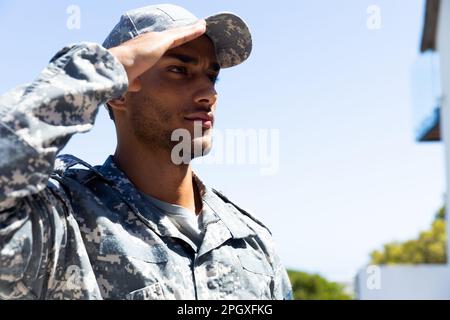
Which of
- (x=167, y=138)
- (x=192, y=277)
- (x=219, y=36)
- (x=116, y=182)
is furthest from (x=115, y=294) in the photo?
(x=219, y=36)

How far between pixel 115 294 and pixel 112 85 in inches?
24.7

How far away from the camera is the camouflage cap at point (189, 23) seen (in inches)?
94.1

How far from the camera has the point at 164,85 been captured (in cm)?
232

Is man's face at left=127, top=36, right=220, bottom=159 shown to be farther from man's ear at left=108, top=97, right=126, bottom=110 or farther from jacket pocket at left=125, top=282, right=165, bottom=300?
jacket pocket at left=125, top=282, right=165, bottom=300

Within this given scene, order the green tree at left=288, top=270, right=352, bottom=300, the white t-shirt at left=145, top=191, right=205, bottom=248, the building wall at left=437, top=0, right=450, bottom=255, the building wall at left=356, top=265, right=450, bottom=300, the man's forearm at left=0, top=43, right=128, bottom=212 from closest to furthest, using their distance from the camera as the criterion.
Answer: the man's forearm at left=0, top=43, right=128, bottom=212 → the white t-shirt at left=145, top=191, right=205, bottom=248 → the building wall at left=356, top=265, right=450, bottom=300 → the building wall at left=437, top=0, right=450, bottom=255 → the green tree at left=288, top=270, right=352, bottom=300

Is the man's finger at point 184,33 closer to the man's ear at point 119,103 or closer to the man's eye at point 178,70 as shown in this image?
the man's eye at point 178,70

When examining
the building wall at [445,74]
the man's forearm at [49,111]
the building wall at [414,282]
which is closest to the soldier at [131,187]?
the man's forearm at [49,111]

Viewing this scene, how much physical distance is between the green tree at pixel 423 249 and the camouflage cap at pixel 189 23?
91.6 ft

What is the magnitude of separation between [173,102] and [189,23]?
0.33 metres

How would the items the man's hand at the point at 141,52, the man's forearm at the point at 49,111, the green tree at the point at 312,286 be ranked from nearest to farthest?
1. the man's forearm at the point at 49,111
2. the man's hand at the point at 141,52
3. the green tree at the point at 312,286

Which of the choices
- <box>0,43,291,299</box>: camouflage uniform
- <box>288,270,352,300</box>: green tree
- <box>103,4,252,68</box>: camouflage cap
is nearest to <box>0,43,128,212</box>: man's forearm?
<box>0,43,291,299</box>: camouflage uniform

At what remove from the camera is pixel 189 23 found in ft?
7.91

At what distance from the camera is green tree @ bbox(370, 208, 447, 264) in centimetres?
2912

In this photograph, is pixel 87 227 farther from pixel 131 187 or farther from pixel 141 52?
pixel 141 52
